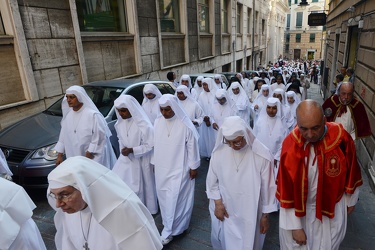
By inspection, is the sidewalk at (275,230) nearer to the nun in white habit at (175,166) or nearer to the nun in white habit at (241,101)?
the nun in white habit at (175,166)

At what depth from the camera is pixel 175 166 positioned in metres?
3.67

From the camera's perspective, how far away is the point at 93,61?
8.57 meters

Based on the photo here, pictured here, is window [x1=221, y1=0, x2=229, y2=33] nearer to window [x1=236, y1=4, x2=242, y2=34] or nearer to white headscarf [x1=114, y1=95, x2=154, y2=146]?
window [x1=236, y1=4, x2=242, y2=34]

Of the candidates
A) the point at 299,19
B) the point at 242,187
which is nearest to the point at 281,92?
the point at 242,187

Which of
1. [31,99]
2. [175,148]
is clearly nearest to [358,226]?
[175,148]

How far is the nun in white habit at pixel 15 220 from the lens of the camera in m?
1.71

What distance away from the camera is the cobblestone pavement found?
11.3 feet

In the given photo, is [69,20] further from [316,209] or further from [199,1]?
[199,1]

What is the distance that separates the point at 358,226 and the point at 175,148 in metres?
2.74

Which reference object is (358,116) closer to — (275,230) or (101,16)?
(275,230)

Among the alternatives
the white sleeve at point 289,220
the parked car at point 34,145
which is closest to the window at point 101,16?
the parked car at point 34,145

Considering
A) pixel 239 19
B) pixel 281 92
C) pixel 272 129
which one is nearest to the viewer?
pixel 272 129

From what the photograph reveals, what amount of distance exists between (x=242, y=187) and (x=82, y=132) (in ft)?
8.56

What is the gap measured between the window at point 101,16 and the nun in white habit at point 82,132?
16.9ft
